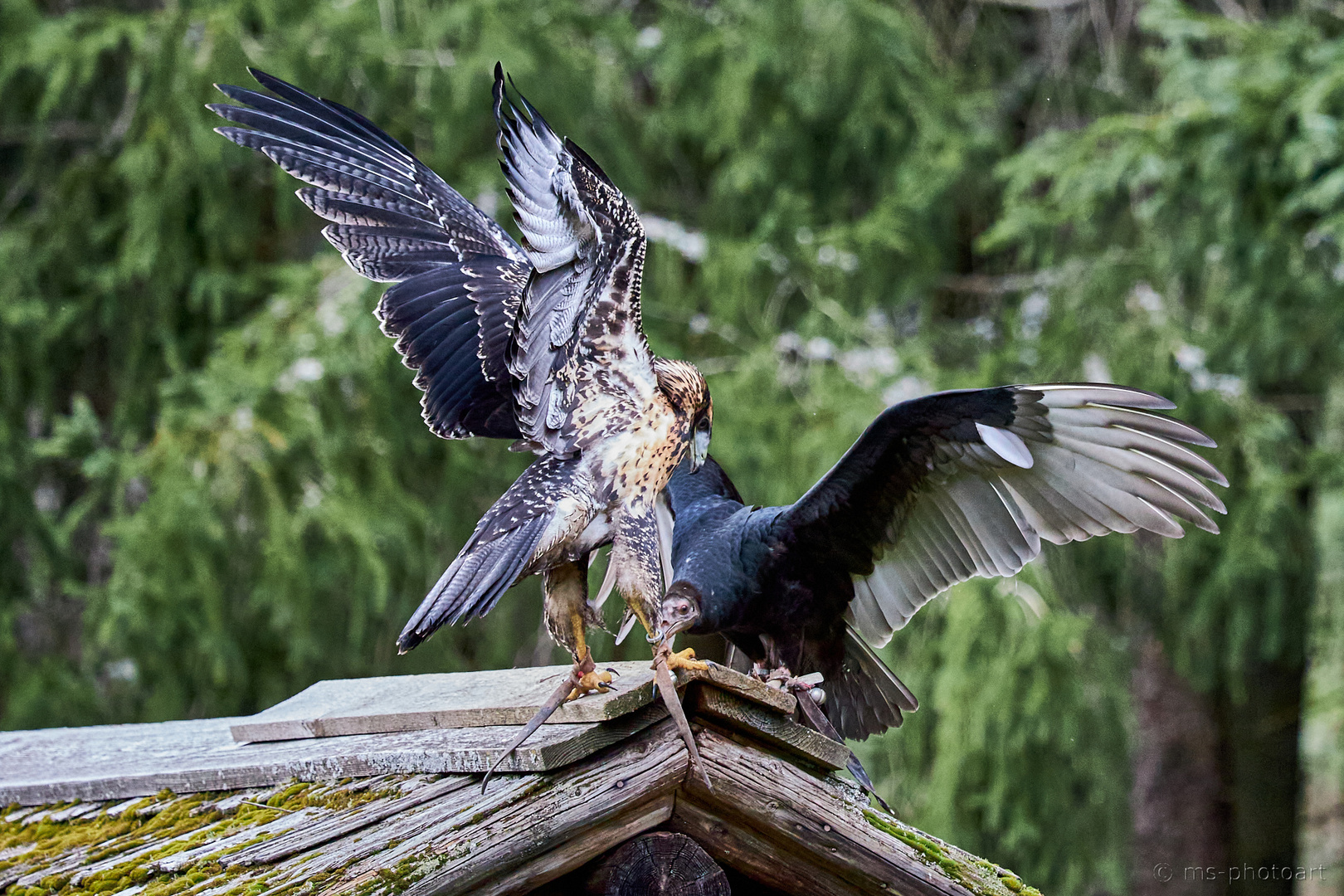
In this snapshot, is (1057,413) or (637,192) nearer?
(1057,413)

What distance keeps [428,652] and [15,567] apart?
210 centimetres

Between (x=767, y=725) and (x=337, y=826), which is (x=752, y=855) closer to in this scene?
(x=767, y=725)

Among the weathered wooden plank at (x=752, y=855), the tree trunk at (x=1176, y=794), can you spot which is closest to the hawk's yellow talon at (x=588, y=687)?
the weathered wooden plank at (x=752, y=855)

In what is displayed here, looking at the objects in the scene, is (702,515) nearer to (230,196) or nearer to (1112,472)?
(1112,472)

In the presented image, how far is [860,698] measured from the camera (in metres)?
3.37

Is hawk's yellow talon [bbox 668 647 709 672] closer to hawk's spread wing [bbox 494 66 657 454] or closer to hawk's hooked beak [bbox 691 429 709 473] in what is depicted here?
hawk's spread wing [bbox 494 66 657 454]

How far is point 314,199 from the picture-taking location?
3.14 m

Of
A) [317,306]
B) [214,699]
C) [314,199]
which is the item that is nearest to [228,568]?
[214,699]

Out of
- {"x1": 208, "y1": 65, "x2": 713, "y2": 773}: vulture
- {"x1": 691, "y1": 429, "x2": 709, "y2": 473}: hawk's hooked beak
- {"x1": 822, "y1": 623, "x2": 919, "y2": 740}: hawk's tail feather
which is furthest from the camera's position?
{"x1": 822, "y1": 623, "x2": 919, "y2": 740}: hawk's tail feather

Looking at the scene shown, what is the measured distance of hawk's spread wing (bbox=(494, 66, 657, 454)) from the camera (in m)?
2.46

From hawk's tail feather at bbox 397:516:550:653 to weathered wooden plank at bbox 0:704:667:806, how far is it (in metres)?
0.22

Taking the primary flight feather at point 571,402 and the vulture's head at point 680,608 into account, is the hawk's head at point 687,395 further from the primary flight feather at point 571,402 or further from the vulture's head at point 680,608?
the vulture's head at point 680,608

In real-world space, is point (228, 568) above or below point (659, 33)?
below

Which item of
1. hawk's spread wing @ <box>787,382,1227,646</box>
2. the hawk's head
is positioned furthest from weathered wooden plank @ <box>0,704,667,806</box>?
hawk's spread wing @ <box>787,382,1227,646</box>
